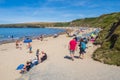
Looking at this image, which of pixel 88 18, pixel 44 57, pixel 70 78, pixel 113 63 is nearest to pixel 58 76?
pixel 70 78

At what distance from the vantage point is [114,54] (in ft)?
48.2

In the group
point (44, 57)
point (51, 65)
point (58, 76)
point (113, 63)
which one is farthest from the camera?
point (44, 57)

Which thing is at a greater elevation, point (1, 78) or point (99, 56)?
point (99, 56)

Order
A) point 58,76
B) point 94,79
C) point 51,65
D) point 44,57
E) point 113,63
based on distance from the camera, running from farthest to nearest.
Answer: point 44,57
point 51,65
point 113,63
point 58,76
point 94,79

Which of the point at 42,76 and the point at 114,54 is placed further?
the point at 114,54

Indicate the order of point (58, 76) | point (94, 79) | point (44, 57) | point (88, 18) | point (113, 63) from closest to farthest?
point (94, 79), point (58, 76), point (113, 63), point (44, 57), point (88, 18)

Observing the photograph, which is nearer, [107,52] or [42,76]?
[42,76]

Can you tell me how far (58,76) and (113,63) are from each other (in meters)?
4.41

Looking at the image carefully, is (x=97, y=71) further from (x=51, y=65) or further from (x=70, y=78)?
(x=51, y=65)

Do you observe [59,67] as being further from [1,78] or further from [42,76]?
[1,78]

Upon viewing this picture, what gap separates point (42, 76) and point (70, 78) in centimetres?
188

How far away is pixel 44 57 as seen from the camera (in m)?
18.3

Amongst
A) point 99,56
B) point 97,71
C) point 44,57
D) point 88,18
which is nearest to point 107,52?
point 99,56

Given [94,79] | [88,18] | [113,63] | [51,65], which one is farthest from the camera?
[88,18]
